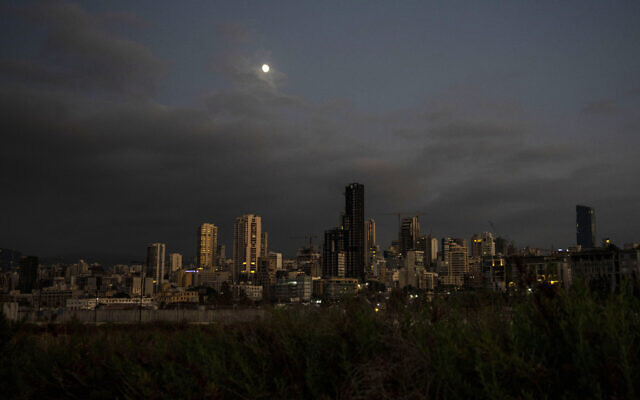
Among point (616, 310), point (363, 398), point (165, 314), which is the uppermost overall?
point (616, 310)

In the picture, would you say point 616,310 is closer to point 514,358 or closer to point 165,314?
point 514,358

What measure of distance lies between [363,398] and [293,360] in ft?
3.69

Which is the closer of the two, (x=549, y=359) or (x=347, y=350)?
(x=549, y=359)

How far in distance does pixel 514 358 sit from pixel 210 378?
3.08 metres

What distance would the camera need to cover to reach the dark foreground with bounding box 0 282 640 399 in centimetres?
411

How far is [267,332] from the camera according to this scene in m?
6.25

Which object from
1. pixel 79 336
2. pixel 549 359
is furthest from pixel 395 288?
pixel 79 336

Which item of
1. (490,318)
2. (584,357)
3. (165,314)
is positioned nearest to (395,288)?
(490,318)

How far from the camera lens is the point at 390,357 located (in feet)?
17.4

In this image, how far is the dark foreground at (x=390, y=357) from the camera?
4.11m

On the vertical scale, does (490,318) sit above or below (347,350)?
above

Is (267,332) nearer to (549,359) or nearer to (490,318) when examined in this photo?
(490,318)

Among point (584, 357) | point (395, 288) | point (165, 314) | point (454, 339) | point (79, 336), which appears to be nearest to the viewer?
point (584, 357)

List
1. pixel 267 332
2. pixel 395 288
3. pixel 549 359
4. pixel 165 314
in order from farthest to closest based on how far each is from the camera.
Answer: pixel 165 314
pixel 395 288
pixel 267 332
pixel 549 359
